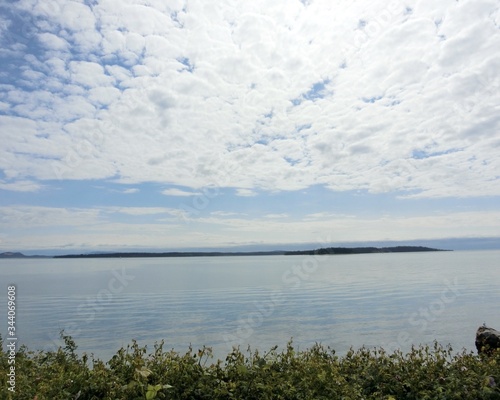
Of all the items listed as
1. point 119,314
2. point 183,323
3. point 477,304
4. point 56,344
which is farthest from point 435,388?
point 477,304

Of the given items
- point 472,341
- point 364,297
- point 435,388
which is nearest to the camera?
point 435,388

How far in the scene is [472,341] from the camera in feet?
74.4

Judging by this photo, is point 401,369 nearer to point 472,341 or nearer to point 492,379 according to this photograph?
point 492,379

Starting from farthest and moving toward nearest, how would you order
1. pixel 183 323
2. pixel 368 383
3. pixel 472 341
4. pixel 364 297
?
pixel 364 297
pixel 183 323
pixel 472 341
pixel 368 383

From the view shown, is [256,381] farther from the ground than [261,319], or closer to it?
farther from the ground

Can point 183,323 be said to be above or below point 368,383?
below

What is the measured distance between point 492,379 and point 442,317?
28.8m

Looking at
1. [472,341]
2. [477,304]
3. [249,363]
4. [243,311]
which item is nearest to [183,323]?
[243,311]

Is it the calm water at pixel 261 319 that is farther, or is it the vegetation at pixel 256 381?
the calm water at pixel 261 319

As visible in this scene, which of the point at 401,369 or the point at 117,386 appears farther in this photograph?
the point at 401,369

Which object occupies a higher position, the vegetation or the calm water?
the vegetation

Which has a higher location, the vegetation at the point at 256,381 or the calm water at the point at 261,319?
the vegetation at the point at 256,381

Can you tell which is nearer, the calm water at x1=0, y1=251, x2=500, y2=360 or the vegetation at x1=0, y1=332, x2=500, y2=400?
the vegetation at x1=0, y1=332, x2=500, y2=400

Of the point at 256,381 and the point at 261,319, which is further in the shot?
the point at 261,319
